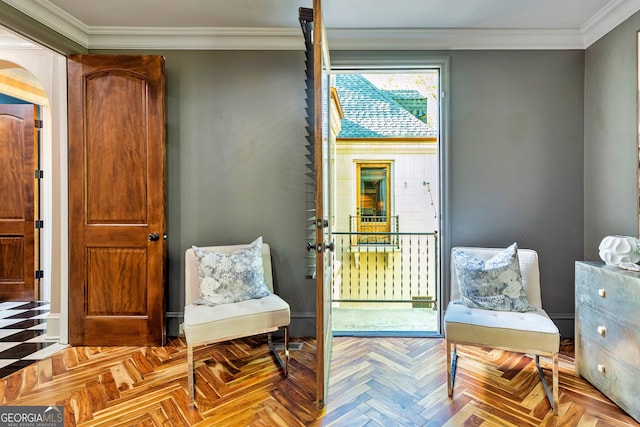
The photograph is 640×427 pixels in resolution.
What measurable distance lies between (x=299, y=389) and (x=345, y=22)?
8.64ft

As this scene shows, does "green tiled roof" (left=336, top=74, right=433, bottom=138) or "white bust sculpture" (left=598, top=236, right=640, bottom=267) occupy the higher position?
"green tiled roof" (left=336, top=74, right=433, bottom=138)

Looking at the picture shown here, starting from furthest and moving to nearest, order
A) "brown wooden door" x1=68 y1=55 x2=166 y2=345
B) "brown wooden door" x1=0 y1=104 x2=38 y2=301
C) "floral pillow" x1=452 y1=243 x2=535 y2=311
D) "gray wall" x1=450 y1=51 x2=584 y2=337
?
"brown wooden door" x1=0 y1=104 x2=38 y2=301 < "gray wall" x1=450 y1=51 x2=584 y2=337 < "brown wooden door" x1=68 y1=55 x2=166 y2=345 < "floral pillow" x1=452 y1=243 x2=535 y2=311

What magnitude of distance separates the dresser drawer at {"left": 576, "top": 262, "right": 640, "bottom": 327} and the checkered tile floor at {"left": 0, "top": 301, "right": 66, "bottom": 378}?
149 inches

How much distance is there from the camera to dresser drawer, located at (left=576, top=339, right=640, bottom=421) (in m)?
1.69

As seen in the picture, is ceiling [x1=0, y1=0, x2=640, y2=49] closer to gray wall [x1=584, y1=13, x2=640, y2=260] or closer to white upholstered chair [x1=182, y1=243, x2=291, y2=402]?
gray wall [x1=584, y1=13, x2=640, y2=260]

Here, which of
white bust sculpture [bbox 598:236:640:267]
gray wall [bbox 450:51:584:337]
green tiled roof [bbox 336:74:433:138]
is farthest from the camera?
green tiled roof [bbox 336:74:433:138]

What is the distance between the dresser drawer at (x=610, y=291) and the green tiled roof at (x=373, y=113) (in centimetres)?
586

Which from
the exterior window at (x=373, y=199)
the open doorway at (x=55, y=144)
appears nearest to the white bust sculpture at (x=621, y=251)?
the open doorway at (x=55, y=144)

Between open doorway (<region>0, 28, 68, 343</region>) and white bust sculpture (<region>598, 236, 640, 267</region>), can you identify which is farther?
open doorway (<region>0, 28, 68, 343</region>)

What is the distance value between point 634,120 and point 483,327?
1.75m

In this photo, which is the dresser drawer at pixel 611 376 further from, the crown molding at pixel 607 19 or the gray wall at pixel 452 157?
the crown molding at pixel 607 19

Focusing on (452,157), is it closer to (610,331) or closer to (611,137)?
(611,137)

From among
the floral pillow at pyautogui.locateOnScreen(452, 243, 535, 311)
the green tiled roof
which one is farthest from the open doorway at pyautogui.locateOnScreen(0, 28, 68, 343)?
the green tiled roof

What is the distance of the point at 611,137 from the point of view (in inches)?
93.4
